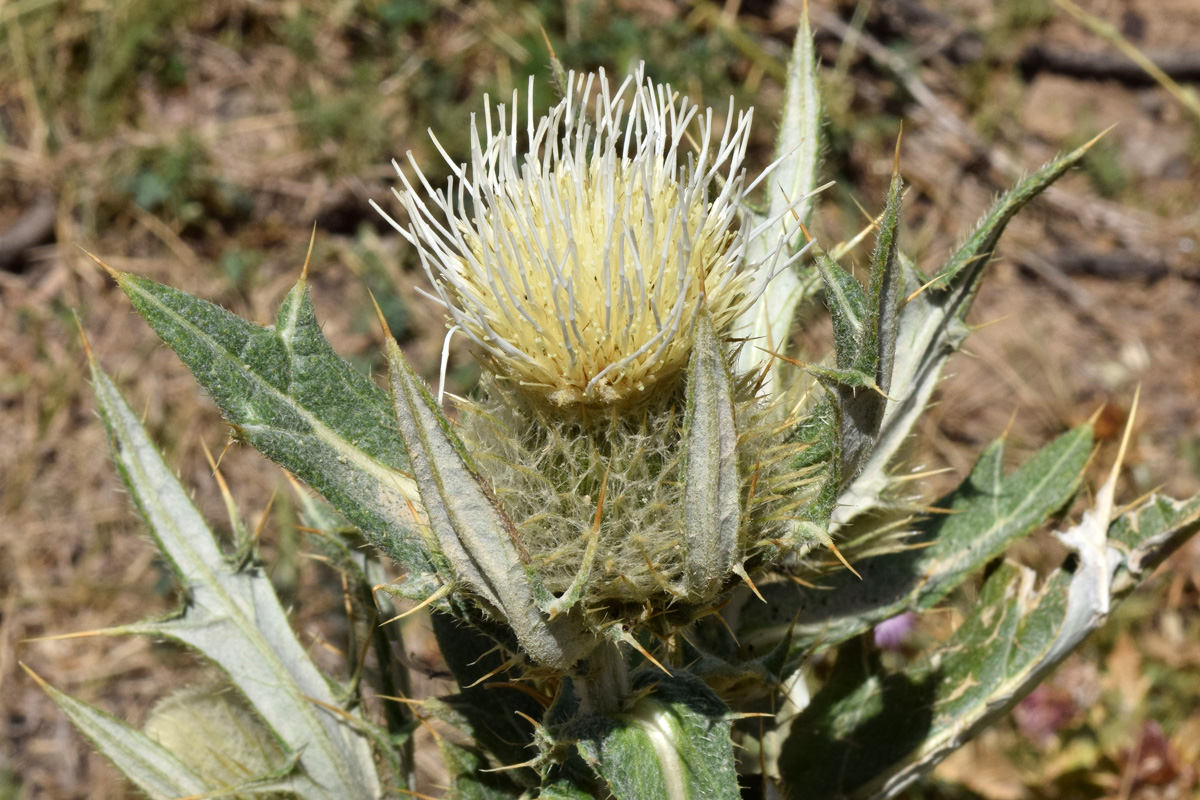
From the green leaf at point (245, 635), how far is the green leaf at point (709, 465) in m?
1.14

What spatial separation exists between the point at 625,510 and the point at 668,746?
43 cm

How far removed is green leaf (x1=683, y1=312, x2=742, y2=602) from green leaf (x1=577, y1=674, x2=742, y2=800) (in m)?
0.34

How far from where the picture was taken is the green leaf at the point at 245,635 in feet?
7.15

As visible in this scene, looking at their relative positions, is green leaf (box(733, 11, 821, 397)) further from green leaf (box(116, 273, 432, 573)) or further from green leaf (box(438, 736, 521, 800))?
green leaf (box(438, 736, 521, 800))

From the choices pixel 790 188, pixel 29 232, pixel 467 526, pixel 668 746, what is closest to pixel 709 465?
pixel 467 526

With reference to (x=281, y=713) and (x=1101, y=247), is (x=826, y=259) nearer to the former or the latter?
(x=281, y=713)

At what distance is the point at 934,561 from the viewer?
2297mm

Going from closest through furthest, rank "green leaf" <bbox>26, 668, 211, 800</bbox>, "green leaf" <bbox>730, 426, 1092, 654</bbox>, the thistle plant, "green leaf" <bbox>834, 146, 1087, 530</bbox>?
the thistle plant → "green leaf" <bbox>834, 146, 1087, 530</bbox> → "green leaf" <bbox>26, 668, 211, 800</bbox> → "green leaf" <bbox>730, 426, 1092, 654</bbox>

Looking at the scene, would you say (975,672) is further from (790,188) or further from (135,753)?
(135,753)

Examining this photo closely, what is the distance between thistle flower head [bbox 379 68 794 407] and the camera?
170 centimetres

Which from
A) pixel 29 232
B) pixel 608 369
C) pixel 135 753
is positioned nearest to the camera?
pixel 608 369

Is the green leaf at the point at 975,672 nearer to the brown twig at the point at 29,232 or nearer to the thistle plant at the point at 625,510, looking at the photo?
the thistle plant at the point at 625,510

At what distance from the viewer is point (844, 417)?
65.5 inches

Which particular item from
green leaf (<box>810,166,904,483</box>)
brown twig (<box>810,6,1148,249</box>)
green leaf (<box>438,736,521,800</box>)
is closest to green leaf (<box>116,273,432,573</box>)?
green leaf (<box>438,736,521,800</box>)
